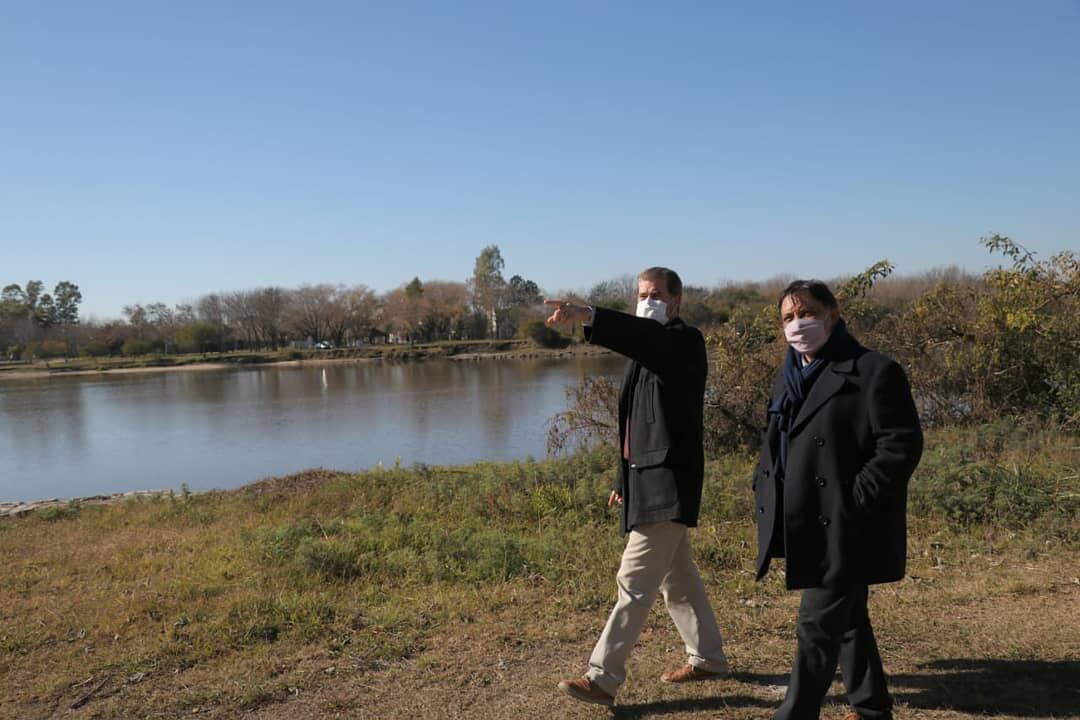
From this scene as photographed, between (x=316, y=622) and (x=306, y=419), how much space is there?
71.0 feet

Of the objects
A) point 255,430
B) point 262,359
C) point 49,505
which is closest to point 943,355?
point 49,505

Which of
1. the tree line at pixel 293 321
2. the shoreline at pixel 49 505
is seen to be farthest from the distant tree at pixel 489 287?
the shoreline at pixel 49 505

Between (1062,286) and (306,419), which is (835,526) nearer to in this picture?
(1062,286)

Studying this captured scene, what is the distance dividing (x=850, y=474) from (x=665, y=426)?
0.75 meters

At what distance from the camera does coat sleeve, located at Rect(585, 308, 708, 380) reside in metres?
2.97

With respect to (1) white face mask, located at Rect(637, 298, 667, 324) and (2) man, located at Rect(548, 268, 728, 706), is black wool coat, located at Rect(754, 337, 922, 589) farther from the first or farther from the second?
(1) white face mask, located at Rect(637, 298, 667, 324)

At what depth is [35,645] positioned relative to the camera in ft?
14.2

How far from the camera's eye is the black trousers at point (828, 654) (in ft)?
8.84

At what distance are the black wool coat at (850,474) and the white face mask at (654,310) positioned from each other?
690 millimetres

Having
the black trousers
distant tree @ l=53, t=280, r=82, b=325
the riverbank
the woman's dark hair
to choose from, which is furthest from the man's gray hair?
distant tree @ l=53, t=280, r=82, b=325

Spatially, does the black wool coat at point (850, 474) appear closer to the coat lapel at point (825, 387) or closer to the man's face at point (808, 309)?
the coat lapel at point (825, 387)

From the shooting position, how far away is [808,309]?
9.37 feet

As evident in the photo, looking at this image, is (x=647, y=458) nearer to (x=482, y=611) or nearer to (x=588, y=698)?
(x=588, y=698)

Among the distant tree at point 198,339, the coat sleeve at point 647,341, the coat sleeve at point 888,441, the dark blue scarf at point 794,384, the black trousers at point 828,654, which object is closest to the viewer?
the coat sleeve at point 888,441
